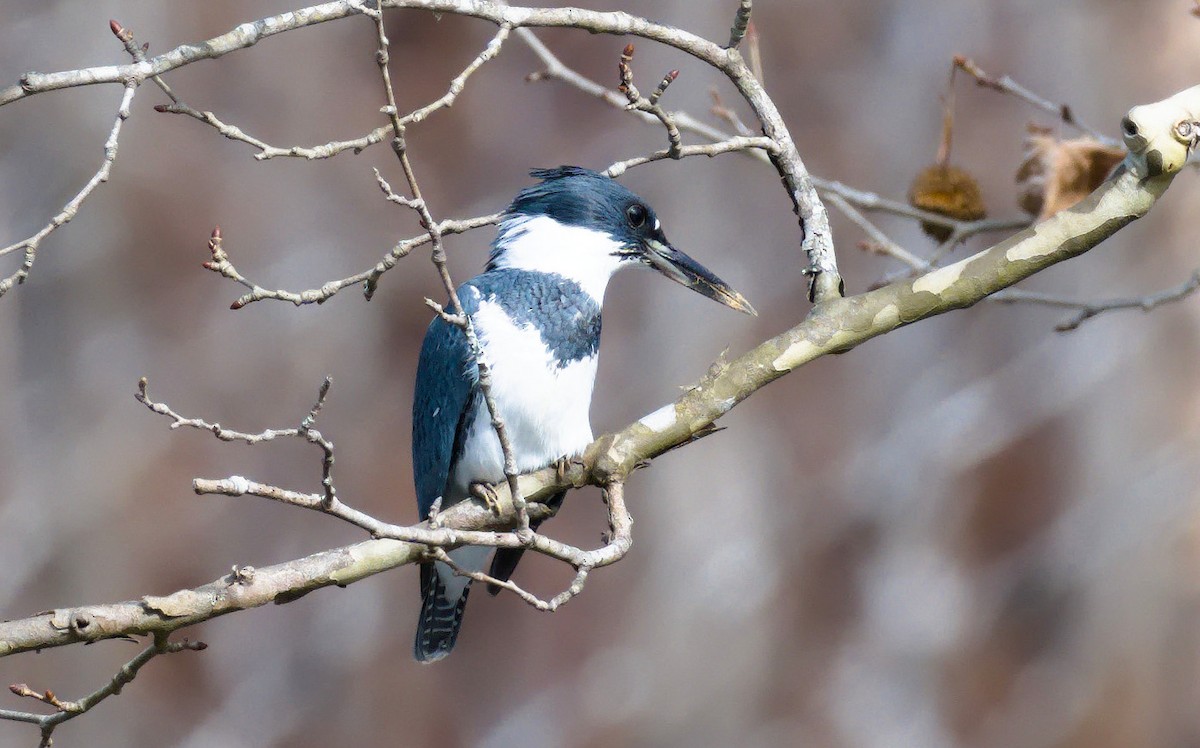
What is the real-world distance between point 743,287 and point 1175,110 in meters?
3.11

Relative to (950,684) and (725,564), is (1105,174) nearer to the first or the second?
(725,564)

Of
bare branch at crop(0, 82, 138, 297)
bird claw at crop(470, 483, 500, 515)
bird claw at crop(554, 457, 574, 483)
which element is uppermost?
bare branch at crop(0, 82, 138, 297)

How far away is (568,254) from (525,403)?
A: 29 centimetres

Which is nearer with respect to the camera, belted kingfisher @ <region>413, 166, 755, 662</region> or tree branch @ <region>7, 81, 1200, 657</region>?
tree branch @ <region>7, 81, 1200, 657</region>

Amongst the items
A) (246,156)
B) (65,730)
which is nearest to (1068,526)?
(246,156)

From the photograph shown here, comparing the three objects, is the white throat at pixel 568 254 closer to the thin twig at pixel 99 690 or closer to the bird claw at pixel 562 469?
the bird claw at pixel 562 469

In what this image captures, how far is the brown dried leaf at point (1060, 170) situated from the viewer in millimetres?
2057

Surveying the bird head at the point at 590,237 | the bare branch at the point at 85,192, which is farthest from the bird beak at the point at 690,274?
the bare branch at the point at 85,192

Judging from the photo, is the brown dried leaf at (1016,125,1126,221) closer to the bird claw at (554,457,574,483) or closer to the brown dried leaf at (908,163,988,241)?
the brown dried leaf at (908,163,988,241)

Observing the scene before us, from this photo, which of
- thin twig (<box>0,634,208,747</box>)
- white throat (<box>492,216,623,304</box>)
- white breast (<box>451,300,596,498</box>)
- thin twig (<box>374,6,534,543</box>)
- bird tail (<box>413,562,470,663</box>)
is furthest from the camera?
bird tail (<box>413,562,470,663</box>)

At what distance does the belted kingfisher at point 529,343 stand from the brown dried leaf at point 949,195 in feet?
1.34

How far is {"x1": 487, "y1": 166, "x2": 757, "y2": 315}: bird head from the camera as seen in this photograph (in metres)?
2.13

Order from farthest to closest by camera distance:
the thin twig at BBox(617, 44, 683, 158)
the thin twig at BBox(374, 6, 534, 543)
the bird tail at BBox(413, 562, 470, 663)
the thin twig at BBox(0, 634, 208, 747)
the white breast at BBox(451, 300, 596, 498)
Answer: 1. the bird tail at BBox(413, 562, 470, 663)
2. the white breast at BBox(451, 300, 596, 498)
3. the thin twig at BBox(617, 44, 683, 158)
4. the thin twig at BBox(0, 634, 208, 747)
5. the thin twig at BBox(374, 6, 534, 543)

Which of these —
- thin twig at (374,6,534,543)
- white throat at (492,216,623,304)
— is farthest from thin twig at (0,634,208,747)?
white throat at (492,216,623,304)
